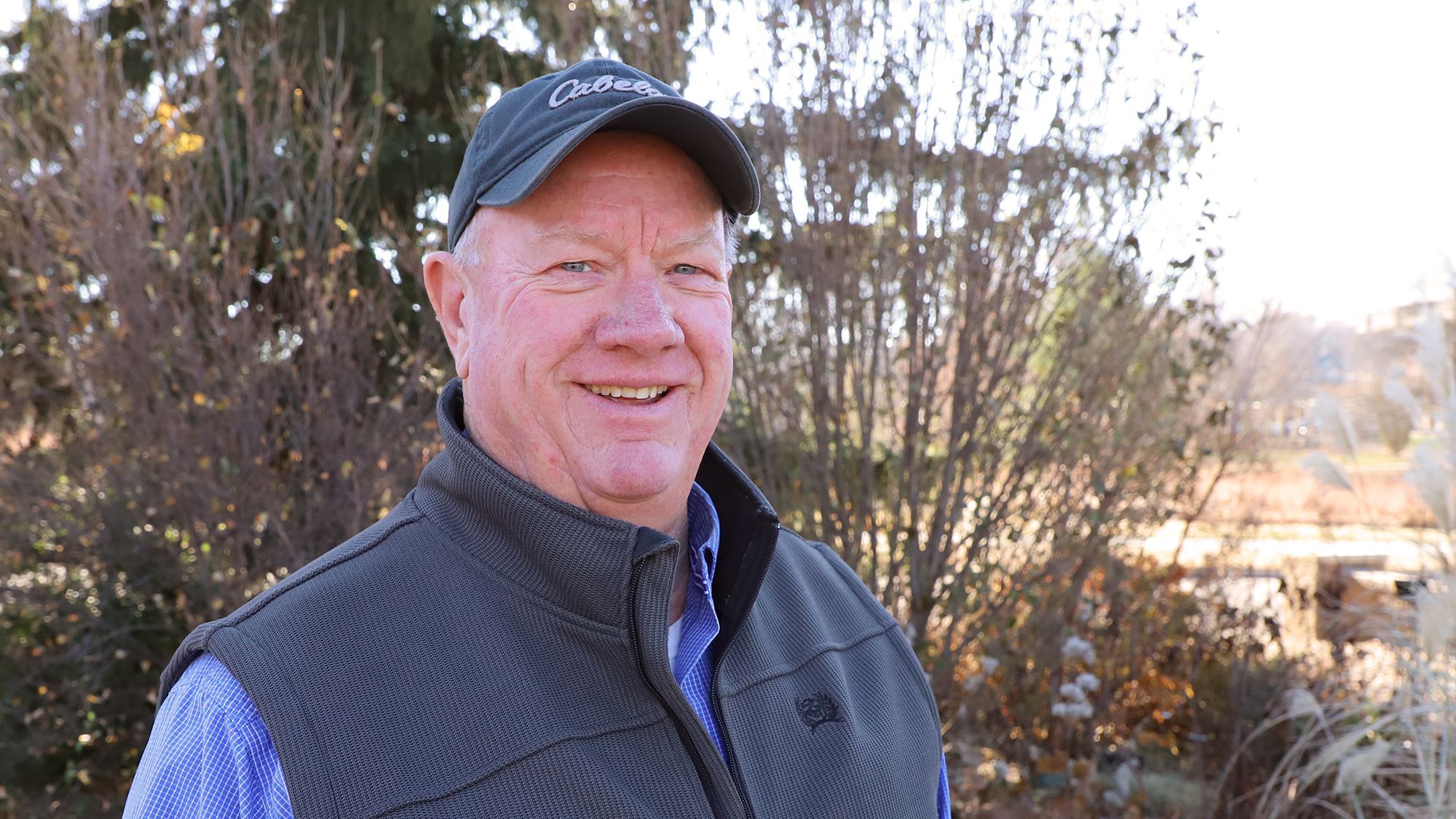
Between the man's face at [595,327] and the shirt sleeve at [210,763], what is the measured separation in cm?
50

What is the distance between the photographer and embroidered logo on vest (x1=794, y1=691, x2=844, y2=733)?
1.57 m

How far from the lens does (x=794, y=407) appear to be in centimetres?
494

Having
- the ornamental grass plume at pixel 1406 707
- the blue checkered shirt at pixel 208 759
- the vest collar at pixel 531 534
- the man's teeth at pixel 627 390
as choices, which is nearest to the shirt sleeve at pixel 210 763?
the blue checkered shirt at pixel 208 759

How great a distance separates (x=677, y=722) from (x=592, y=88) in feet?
2.97

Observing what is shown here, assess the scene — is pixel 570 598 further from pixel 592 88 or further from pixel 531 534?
pixel 592 88

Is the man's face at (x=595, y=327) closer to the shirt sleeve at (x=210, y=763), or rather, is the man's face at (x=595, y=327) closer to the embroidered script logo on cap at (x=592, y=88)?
the embroidered script logo on cap at (x=592, y=88)

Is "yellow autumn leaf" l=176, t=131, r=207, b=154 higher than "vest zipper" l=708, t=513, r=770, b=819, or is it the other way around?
"yellow autumn leaf" l=176, t=131, r=207, b=154

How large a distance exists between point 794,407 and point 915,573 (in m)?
0.98

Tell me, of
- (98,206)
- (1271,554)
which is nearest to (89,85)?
(98,206)

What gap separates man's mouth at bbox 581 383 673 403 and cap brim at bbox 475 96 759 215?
285 mm

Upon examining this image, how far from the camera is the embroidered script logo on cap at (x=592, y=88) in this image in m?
1.50

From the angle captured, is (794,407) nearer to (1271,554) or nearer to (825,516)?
(825,516)

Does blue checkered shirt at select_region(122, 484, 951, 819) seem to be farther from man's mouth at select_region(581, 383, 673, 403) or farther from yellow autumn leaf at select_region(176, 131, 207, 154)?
yellow autumn leaf at select_region(176, 131, 207, 154)

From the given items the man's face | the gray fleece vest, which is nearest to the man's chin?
the man's face
